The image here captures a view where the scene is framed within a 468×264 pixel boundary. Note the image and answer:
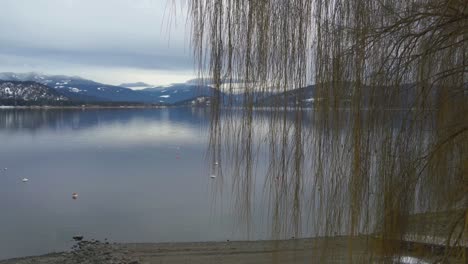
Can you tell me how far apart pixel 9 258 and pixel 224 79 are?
12694 mm

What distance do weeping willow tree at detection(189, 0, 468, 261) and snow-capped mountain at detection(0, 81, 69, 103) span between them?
530ft

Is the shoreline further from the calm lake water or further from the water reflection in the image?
the water reflection

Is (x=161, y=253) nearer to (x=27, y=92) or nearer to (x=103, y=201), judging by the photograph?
(x=103, y=201)

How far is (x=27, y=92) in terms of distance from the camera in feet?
537

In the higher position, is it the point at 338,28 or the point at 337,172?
the point at 338,28

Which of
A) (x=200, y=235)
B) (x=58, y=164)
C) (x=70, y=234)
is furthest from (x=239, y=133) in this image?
(x=58, y=164)

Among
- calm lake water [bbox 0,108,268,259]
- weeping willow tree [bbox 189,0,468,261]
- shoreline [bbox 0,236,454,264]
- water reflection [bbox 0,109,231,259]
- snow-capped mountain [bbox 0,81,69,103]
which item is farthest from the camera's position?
snow-capped mountain [bbox 0,81,69,103]

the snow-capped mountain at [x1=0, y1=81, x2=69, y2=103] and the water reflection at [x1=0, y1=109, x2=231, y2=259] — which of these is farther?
the snow-capped mountain at [x1=0, y1=81, x2=69, y2=103]

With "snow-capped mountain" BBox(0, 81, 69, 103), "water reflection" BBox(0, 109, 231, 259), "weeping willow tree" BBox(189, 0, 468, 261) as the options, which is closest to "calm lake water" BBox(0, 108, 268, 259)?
"water reflection" BBox(0, 109, 231, 259)

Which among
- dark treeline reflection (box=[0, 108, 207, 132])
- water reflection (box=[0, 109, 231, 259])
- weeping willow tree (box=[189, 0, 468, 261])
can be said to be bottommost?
dark treeline reflection (box=[0, 108, 207, 132])

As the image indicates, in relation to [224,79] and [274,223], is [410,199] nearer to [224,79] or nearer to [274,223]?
[274,223]

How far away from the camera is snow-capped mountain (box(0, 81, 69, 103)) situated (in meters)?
154

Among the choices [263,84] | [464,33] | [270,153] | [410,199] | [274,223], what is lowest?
[274,223]

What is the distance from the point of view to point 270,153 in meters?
1.94
